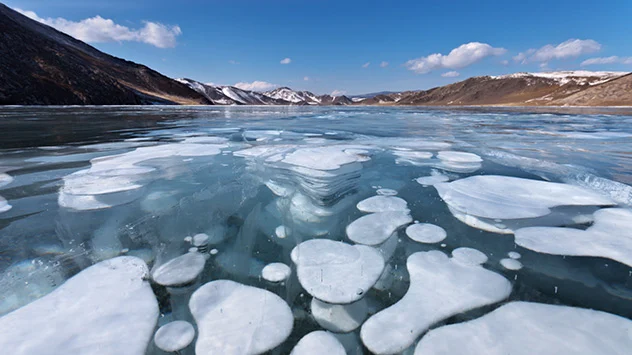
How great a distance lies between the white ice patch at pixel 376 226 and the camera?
6.32 feet

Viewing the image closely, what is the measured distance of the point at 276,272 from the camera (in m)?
1.56

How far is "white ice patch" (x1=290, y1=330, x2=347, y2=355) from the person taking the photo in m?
1.05

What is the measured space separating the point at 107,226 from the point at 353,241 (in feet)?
5.98

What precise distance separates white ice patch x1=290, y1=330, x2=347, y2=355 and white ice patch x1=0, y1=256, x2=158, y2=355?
609 mm

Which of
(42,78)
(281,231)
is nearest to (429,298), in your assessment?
(281,231)

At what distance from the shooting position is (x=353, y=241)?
189 cm

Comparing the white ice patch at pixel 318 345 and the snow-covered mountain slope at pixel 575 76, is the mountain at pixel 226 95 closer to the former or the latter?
the snow-covered mountain slope at pixel 575 76

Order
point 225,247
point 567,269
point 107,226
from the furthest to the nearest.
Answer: point 107,226 → point 225,247 → point 567,269

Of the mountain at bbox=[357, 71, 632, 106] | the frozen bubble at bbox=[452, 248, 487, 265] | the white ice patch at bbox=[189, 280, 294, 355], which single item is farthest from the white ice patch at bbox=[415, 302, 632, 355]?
the mountain at bbox=[357, 71, 632, 106]

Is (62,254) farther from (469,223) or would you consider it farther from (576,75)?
(576,75)

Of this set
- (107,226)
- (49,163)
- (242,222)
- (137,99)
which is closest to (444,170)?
(242,222)

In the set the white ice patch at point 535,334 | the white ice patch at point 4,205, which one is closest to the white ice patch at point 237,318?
the white ice patch at point 535,334

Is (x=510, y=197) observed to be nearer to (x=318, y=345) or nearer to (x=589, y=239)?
(x=589, y=239)

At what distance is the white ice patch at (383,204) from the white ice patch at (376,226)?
84 mm
